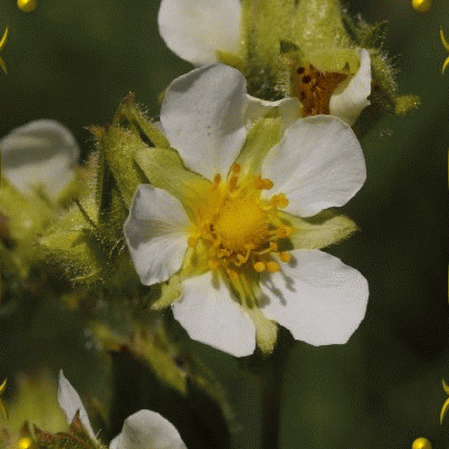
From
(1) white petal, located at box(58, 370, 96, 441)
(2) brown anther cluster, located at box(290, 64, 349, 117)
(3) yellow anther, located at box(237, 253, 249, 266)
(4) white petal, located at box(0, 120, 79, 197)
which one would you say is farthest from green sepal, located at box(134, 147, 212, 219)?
(4) white petal, located at box(0, 120, 79, 197)

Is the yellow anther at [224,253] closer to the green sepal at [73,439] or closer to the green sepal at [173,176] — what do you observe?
the green sepal at [173,176]

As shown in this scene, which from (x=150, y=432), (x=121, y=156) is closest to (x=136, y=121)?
(x=121, y=156)

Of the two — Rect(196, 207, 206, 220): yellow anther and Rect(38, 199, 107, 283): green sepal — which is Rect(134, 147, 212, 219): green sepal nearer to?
Rect(196, 207, 206, 220): yellow anther

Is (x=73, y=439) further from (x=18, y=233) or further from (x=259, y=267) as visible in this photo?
(x=18, y=233)

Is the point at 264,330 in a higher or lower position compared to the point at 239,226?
A: lower

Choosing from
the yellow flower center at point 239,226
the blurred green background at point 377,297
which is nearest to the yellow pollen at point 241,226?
the yellow flower center at point 239,226

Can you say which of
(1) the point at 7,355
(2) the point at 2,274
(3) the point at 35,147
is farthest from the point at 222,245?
(1) the point at 7,355

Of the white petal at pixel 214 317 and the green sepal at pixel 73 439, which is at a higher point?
the white petal at pixel 214 317
